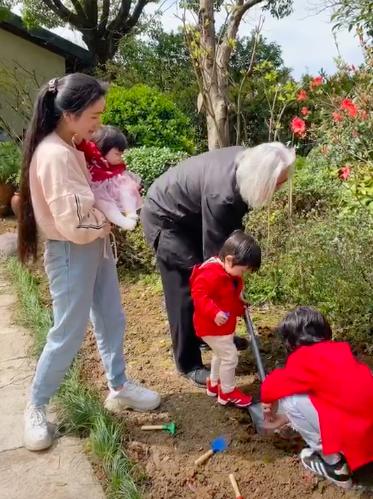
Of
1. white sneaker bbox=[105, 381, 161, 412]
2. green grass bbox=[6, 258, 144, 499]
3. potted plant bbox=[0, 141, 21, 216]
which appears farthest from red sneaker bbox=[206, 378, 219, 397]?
potted plant bbox=[0, 141, 21, 216]

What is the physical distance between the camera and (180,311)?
3137mm

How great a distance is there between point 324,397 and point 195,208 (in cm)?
119

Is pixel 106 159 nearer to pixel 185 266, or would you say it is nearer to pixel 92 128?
pixel 92 128

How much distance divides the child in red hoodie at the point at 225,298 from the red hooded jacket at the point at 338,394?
0.52m

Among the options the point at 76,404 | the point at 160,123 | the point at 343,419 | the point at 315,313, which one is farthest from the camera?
the point at 160,123

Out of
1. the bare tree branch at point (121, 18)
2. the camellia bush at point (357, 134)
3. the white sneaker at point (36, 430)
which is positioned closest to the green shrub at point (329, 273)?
the camellia bush at point (357, 134)

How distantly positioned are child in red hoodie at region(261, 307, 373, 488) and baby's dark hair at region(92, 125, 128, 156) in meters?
1.16

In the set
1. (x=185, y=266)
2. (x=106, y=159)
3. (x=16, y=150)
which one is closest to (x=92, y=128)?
(x=106, y=159)

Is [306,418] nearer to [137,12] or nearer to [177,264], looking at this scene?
[177,264]

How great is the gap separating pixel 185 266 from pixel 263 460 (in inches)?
43.6

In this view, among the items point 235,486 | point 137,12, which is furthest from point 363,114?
point 137,12

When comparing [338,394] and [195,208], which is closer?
[338,394]

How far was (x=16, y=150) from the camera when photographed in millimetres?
8109

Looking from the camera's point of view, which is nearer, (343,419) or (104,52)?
Result: (343,419)
